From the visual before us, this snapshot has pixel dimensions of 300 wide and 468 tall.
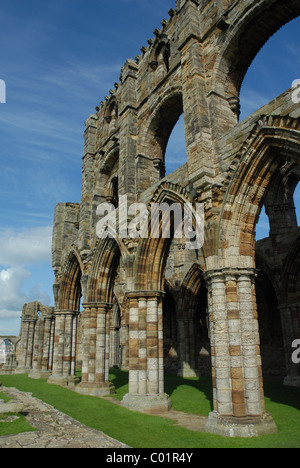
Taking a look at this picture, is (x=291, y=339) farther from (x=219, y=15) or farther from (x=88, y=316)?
(x=219, y=15)

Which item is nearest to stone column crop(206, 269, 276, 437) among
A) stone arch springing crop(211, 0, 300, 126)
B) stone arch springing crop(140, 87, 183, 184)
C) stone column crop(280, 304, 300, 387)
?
stone arch springing crop(211, 0, 300, 126)

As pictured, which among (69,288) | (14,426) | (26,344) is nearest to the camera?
(14,426)

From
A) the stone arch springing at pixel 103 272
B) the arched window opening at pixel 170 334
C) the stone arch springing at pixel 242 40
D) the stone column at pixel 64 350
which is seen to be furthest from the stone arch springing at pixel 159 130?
the arched window opening at pixel 170 334

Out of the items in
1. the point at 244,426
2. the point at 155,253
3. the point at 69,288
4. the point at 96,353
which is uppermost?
the point at 155,253

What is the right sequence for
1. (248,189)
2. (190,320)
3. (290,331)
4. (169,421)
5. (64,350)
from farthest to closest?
1. (190,320)
2. (64,350)
3. (290,331)
4. (169,421)
5. (248,189)

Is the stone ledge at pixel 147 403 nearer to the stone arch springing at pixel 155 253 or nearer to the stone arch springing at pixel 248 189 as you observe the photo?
the stone arch springing at pixel 155 253

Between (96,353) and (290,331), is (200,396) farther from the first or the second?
(290,331)

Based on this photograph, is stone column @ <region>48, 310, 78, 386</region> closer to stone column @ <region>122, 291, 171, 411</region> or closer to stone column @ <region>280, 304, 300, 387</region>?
stone column @ <region>122, 291, 171, 411</region>

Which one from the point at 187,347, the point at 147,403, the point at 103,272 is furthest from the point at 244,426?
the point at 187,347

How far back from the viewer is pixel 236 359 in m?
6.54

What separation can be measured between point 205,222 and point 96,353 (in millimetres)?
7081

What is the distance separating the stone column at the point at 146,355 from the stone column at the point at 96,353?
2.75m

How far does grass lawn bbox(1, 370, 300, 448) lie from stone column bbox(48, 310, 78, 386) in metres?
1.75
